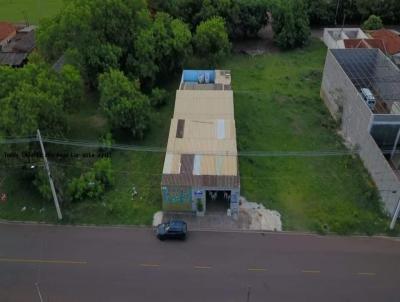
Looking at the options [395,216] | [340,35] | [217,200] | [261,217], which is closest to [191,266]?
[217,200]

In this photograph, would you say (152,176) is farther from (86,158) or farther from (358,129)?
(358,129)

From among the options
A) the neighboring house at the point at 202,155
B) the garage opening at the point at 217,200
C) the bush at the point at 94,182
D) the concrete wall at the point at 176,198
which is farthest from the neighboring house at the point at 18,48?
the garage opening at the point at 217,200

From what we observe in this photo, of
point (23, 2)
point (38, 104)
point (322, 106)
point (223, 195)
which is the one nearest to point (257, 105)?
point (322, 106)

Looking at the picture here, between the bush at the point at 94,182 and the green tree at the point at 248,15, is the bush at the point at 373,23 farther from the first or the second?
the bush at the point at 94,182

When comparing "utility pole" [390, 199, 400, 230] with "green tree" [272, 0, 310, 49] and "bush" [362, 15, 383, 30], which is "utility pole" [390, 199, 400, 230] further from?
"bush" [362, 15, 383, 30]

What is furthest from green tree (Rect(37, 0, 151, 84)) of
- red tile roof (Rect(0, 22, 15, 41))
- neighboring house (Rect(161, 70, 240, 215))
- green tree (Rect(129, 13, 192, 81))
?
red tile roof (Rect(0, 22, 15, 41))

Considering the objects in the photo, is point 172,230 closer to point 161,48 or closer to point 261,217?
point 261,217
